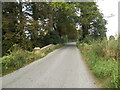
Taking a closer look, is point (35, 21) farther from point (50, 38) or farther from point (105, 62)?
point (105, 62)

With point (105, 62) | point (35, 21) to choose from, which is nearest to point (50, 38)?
point (35, 21)

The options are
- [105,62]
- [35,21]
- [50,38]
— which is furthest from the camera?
[50,38]

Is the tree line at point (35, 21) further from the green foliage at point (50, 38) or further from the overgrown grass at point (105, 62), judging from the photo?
the overgrown grass at point (105, 62)

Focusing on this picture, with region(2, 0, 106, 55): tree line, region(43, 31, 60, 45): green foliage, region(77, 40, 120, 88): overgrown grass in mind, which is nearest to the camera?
region(77, 40, 120, 88): overgrown grass

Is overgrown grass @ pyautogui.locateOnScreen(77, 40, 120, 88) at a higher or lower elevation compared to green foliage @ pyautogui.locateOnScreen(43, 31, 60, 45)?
lower

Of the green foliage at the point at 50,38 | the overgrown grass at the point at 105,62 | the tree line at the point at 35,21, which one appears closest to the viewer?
the overgrown grass at the point at 105,62

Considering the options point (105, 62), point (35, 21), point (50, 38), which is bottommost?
point (105, 62)

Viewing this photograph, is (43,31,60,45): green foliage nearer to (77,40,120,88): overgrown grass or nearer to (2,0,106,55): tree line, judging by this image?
(2,0,106,55): tree line

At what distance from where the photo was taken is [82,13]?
748 inches

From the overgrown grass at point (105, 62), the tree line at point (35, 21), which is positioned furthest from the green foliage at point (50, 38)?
the overgrown grass at point (105, 62)

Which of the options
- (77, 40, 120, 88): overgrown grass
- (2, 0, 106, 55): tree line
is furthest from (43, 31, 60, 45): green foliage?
(77, 40, 120, 88): overgrown grass

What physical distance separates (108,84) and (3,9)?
15.9 meters

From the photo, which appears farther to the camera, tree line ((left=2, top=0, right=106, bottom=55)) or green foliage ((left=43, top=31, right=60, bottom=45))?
green foliage ((left=43, top=31, right=60, bottom=45))

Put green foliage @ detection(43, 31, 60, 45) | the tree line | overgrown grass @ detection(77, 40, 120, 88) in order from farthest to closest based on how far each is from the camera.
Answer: green foliage @ detection(43, 31, 60, 45)
the tree line
overgrown grass @ detection(77, 40, 120, 88)
